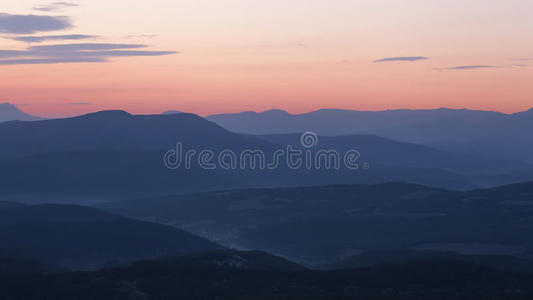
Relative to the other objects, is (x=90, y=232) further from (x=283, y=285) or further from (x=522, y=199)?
(x=522, y=199)

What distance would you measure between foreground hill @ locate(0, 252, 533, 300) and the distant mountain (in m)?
29.4

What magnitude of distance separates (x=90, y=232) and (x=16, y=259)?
1590 inches

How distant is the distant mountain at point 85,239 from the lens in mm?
127875

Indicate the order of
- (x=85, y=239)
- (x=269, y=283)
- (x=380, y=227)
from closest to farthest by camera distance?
1. (x=269, y=283)
2. (x=85, y=239)
3. (x=380, y=227)

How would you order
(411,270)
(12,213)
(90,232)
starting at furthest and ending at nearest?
(12,213)
(90,232)
(411,270)

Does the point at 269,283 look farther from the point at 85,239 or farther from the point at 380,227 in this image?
the point at 380,227

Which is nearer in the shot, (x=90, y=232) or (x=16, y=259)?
(x=16, y=259)

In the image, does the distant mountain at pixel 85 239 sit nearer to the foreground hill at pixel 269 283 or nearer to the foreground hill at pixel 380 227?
the foreground hill at pixel 380 227

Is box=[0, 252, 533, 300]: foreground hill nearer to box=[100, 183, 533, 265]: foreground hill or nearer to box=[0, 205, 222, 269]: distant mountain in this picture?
box=[0, 205, 222, 269]: distant mountain

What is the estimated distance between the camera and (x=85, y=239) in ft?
458

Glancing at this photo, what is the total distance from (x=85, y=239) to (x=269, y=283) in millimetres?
62444

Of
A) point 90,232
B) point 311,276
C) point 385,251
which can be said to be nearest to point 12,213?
point 90,232

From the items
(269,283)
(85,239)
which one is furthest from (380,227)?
(269,283)

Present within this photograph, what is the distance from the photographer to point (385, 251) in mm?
135125
